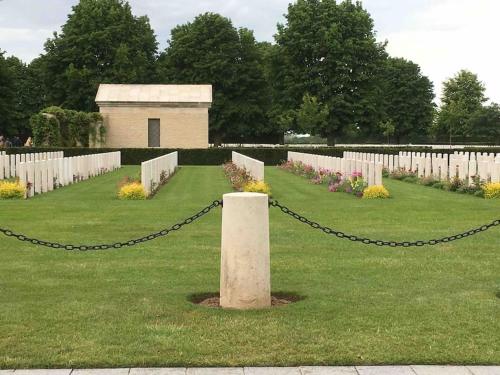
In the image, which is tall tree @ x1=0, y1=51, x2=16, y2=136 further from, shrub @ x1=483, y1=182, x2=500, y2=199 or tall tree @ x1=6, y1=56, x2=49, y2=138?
shrub @ x1=483, y1=182, x2=500, y2=199

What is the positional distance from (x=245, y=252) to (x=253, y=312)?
52 cm

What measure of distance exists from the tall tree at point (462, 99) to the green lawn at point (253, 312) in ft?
189

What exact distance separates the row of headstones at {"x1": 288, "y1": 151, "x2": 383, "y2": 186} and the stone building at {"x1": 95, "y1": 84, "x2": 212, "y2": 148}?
1250cm

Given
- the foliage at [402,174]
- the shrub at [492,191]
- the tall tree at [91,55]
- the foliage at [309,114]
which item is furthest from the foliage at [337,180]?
the tall tree at [91,55]

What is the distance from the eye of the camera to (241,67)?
52375 millimetres

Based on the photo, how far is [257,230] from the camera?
18.5 ft

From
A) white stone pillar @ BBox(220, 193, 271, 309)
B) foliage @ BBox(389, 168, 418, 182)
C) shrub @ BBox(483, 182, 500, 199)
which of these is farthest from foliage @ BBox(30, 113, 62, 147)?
white stone pillar @ BBox(220, 193, 271, 309)

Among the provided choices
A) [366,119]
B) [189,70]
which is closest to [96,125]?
[189,70]

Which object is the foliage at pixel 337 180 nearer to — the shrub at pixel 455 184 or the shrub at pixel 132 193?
the shrub at pixel 455 184

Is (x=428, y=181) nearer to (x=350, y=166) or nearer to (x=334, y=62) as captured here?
(x=350, y=166)

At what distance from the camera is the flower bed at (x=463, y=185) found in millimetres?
15703

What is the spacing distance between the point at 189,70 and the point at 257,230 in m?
48.5

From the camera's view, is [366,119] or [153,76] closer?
[366,119]

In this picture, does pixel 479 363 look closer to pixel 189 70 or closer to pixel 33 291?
pixel 33 291
